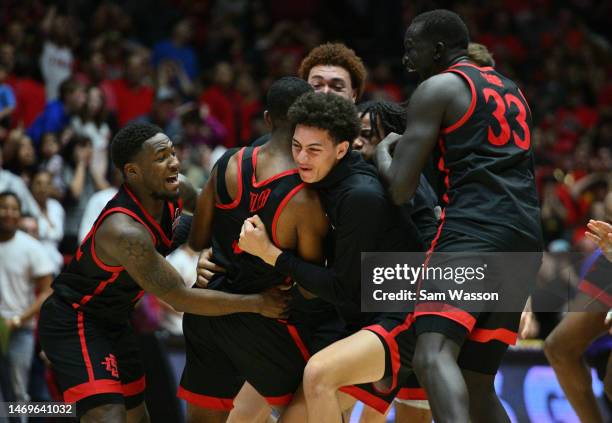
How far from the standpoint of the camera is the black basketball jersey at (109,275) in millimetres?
5078

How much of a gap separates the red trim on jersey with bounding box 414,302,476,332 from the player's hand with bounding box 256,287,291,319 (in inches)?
28.8

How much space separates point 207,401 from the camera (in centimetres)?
526

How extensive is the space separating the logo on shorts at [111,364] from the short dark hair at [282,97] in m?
1.43

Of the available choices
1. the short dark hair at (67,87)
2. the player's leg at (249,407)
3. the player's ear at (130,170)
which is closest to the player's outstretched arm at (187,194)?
the player's ear at (130,170)

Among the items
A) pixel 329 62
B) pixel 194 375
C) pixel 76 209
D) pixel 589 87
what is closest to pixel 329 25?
pixel 589 87

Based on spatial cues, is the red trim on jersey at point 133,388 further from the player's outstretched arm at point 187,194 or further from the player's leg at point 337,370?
the player's leg at point 337,370

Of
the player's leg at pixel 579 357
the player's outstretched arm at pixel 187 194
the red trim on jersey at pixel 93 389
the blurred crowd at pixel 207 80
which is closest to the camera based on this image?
the red trim on jersey at pixel 93 389

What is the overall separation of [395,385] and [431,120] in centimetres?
123

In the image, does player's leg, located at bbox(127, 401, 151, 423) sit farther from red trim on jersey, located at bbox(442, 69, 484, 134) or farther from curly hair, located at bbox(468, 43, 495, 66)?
curly hair, located at bbox(468, 43, 495, 66)

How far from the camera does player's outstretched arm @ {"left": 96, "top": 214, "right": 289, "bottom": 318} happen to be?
487cm

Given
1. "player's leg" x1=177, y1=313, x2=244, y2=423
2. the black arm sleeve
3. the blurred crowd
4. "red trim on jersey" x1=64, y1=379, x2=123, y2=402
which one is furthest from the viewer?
the blurred crowd

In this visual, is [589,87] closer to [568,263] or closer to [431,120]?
[568,263]

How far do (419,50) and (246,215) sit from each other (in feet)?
3.65

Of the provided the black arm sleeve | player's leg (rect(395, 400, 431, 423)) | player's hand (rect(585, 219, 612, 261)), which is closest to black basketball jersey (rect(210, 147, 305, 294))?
the black arm sleeve
